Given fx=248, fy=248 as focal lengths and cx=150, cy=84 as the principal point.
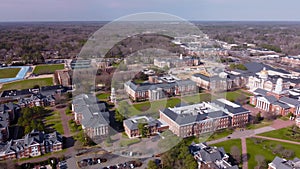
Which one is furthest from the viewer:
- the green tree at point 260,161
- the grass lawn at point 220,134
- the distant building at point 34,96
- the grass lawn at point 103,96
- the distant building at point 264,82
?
the distant building at point 264,82

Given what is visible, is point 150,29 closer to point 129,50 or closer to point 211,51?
point 129,50

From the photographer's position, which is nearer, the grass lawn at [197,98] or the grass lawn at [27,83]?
the grass lawn at [197,98]

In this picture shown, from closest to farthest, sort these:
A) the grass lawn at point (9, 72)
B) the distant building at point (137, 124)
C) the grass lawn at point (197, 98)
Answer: the distant building at point (137, 124) → the grass lawn at point (197, 98) → the grass lawn at point (9, 72)

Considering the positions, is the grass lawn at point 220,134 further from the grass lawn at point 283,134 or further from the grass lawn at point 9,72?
the grass lawn at point 9,72

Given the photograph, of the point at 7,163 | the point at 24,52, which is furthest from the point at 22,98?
the point at 24,52

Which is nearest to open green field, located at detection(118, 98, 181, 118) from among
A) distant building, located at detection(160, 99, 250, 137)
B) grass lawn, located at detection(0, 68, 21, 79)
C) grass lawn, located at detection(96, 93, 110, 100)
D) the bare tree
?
distant building, located at detection(160, 99, 250, 137)

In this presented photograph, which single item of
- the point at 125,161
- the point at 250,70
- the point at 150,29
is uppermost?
the point at 150,29

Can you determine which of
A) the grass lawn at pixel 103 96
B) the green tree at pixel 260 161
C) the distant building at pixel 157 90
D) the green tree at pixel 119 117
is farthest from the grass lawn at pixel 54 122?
the green tree at pixel 260 161

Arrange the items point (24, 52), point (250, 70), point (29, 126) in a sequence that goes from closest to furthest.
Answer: point (29, 126)
point (250, 70)
point (24, 52)
